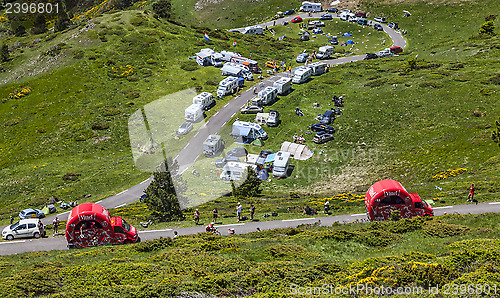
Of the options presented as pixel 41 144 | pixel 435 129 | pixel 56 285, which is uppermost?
pixel 56 285

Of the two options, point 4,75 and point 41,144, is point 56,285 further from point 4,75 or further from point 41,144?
point 4,75

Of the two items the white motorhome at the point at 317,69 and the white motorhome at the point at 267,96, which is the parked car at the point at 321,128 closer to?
the white motorhome at the point at 267,96

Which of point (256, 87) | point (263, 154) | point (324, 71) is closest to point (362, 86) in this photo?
point (324, 71)

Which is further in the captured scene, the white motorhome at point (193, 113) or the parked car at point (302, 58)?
the parked car at point (302, 58)

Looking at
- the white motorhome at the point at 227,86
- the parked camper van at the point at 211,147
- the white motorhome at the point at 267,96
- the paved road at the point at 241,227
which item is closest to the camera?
the paved road at the point at 241,227

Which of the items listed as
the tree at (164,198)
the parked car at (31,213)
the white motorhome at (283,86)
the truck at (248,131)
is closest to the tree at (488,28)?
the white motorhome at (283,86)

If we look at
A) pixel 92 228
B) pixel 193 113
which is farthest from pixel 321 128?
pixel 92 228

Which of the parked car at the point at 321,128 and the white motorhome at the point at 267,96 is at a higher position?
the white motorhome at the point at 267,96

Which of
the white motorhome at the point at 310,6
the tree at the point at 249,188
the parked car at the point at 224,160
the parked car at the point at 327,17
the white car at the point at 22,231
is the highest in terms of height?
the white motorhome at the point at 310,6
